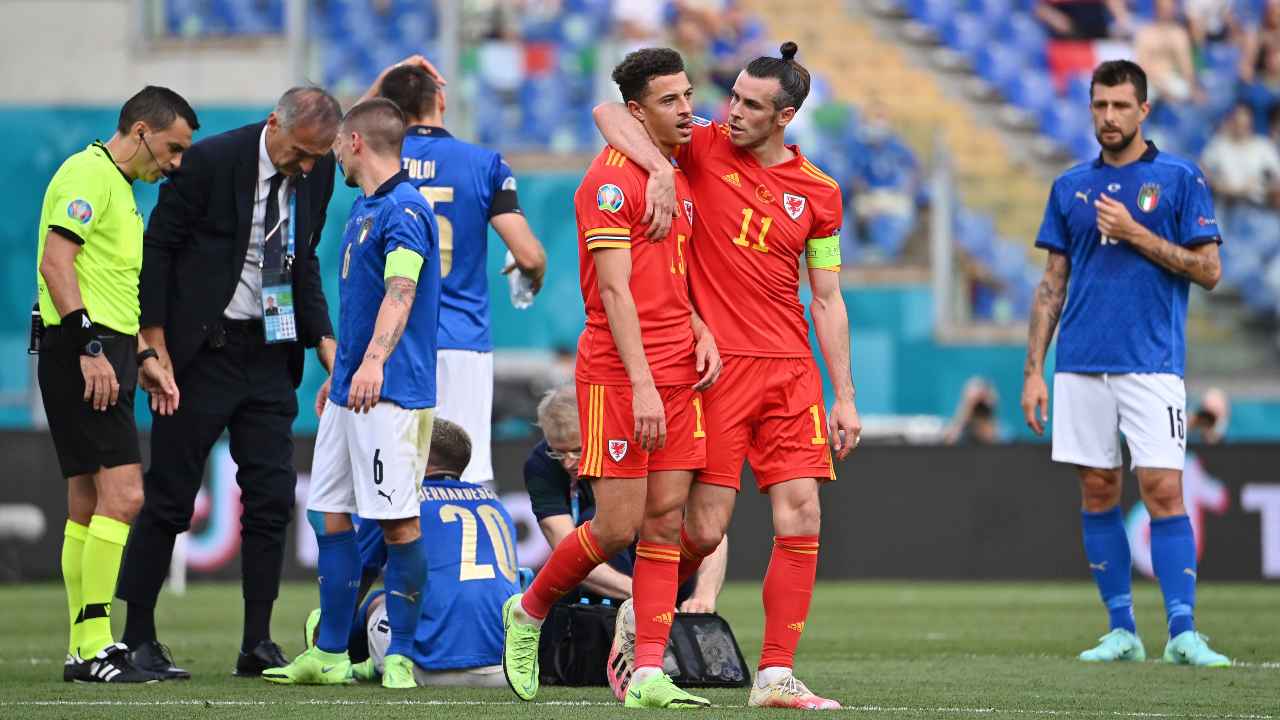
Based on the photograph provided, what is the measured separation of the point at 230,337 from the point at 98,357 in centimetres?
A: 59

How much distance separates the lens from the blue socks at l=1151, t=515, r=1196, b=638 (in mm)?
7785

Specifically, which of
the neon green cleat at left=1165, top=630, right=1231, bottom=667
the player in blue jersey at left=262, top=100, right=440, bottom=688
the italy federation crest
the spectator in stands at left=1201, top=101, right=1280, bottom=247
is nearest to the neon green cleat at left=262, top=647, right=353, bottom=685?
the player in blue jersey at left=262, top=100, right=440, bottom=688

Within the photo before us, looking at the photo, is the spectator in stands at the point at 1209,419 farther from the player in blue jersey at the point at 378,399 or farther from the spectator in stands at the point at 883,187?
the player in blue jersey at the point at 378,399

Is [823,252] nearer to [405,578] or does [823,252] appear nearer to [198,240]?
[405,578]

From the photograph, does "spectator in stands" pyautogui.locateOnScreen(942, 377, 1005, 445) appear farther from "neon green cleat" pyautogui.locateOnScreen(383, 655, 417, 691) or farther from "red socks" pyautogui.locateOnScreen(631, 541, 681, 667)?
"red socks" pyautogui.locateOnScreen(631, 541, 681, 667)

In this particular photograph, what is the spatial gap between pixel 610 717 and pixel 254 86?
1558 centimetres

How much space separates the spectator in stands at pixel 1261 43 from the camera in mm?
19938

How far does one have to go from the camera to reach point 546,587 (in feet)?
19.8

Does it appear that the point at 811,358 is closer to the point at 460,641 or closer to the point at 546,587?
the point at 546,587

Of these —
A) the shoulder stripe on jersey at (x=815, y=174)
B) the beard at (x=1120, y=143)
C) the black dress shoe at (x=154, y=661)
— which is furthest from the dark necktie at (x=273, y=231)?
the beard at (x=1120, y=143)

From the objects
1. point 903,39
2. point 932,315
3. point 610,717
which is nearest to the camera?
point 610,717

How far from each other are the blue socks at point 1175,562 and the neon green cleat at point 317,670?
A: 3.52 meters

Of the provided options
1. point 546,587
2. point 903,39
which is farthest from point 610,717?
point 903,39

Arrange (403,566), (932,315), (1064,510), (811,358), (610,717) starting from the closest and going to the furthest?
1. (610,717)
2. (811,358)
3. (403,566)
4. (1064,510)
5. (932,315)
